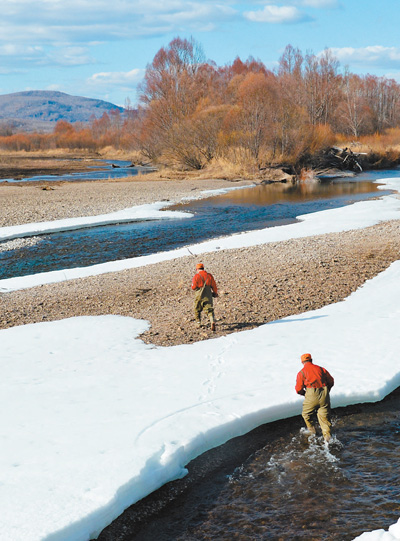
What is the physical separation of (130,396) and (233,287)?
5867 mm

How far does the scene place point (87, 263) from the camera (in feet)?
62.1

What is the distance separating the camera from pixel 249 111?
158ft

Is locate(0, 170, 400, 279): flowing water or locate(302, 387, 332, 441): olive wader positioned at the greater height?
locate(0, 170, 400, 279): flowing water

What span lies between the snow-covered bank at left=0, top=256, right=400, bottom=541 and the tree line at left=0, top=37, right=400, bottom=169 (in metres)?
38.1

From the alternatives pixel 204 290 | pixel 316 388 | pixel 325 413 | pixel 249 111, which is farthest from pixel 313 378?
pixel 249 111

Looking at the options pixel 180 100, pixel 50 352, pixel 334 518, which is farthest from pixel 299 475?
pixel 180 100

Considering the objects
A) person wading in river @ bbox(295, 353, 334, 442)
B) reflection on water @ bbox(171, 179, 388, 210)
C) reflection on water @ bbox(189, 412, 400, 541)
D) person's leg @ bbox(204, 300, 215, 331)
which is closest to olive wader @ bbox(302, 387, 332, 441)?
person wading in river @ bbox(295, 353, 334, 442)

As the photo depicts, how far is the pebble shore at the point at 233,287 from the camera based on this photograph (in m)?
11.8

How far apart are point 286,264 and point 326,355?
6263mm

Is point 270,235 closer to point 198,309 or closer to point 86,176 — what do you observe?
point 198,309

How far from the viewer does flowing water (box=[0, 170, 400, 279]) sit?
19.7 metres

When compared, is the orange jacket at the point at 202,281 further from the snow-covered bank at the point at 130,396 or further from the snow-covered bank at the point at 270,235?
the snow-covered bank at the point at 270,235

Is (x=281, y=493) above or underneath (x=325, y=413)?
underneath

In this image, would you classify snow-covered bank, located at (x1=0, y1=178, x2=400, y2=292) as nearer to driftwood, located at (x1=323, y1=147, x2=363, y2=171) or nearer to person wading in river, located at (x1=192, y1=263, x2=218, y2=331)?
person wading in river, located at (x1=192, y1=263, x2=218, y2=331)
